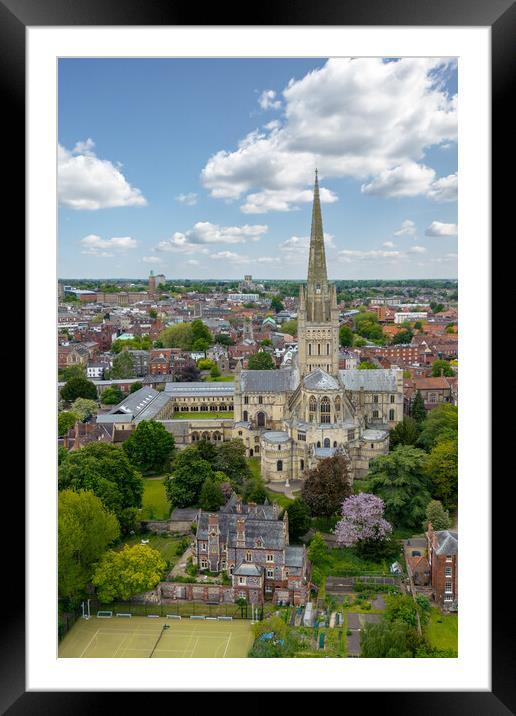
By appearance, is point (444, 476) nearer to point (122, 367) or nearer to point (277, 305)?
point (122, 367)

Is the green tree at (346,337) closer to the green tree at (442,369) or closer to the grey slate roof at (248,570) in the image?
the green tree at (442,369)

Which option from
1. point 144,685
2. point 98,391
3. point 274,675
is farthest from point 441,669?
point 98,391

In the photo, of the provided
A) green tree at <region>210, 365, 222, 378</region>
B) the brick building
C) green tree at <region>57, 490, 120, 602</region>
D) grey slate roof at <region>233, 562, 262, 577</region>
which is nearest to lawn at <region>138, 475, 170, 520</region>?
green tree at <region>57, 490, 120, 602</region>

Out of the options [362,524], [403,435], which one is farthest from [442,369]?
[362,524]

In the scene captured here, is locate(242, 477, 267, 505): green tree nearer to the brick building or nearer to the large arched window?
the large arched window
